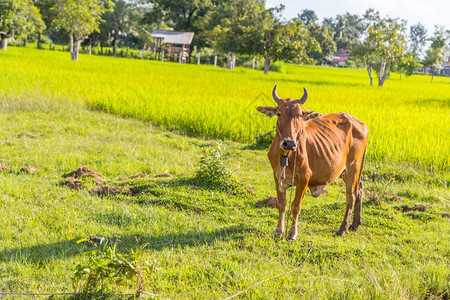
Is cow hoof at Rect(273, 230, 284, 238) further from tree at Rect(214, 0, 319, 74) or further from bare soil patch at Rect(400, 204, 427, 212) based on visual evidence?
tree at Rect(214, 0, 319, 74)

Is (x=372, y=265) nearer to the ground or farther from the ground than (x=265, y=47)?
nearer to the ground

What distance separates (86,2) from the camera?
24797 mm

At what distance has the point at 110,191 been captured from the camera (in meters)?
5.21

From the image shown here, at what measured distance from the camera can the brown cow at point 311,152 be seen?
138 inches

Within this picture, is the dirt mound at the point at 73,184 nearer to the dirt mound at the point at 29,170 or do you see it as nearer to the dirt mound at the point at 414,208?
the dirt mound at the point at 29,170

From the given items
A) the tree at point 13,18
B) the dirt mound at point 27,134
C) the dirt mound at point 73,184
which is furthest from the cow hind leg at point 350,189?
the tree at point 13,18

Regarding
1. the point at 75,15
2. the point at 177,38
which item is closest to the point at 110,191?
the point at 75,15

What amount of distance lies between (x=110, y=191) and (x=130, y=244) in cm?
141

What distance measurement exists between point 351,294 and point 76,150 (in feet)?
17.0

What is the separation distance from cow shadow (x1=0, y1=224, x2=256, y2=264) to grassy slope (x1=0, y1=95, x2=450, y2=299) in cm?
1

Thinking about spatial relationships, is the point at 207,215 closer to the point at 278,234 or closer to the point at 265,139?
the point at 278,234

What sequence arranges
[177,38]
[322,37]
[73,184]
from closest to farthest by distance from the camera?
1. [73,184]
2. [177,38]
3. [322,37]

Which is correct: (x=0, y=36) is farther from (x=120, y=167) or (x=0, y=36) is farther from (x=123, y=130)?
(x=120, y=167)

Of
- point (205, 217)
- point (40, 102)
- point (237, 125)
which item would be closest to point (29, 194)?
point (205, 217)
